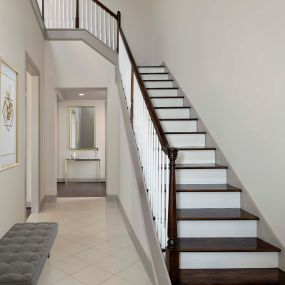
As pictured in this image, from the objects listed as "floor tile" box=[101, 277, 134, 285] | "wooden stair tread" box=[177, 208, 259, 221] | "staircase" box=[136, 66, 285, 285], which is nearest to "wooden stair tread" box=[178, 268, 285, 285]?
"staircase" box=[136, 66, 285, 285]

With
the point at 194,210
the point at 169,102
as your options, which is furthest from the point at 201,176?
the point at 169,102

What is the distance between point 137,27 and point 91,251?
19.8ft

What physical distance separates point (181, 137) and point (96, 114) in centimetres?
576

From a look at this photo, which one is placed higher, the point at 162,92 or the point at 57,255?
the point at 162,92

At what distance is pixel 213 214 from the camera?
8.77 feet

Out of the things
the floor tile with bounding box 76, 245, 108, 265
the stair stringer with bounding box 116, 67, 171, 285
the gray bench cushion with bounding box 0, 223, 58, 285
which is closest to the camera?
the gray bench cushion with bounding box 0, 223, 58, 285

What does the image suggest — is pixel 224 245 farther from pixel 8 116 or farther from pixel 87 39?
pixel 87 39

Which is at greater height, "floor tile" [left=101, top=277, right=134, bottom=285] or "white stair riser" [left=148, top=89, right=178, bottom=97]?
"white stair riser" [left=148, top=89, right=178, bottom=97]

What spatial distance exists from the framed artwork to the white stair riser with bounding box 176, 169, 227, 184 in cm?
193

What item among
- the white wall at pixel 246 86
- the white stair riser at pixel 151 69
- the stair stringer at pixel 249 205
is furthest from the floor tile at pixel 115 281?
the white stair riser at pixel 151 69

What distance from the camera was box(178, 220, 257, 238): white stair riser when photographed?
8.43ft

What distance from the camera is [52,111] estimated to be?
20.0 ft

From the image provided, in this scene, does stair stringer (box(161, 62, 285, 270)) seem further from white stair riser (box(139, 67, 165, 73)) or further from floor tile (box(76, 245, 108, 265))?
white stair riser (box(139, 67, 165, 73))

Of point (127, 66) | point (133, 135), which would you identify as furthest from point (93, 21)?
point (133, 135)
